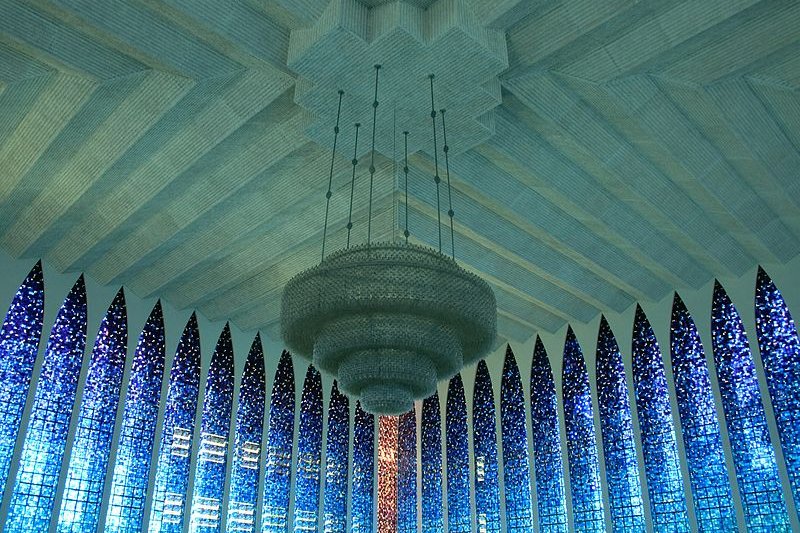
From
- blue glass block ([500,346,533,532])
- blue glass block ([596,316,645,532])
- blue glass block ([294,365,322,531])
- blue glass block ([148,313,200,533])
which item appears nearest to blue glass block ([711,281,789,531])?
blue glass block ([596,316,645,532])

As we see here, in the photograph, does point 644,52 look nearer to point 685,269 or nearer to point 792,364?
point 685,269

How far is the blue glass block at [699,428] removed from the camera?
8.79 metres

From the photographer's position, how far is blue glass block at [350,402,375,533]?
37.1 feet

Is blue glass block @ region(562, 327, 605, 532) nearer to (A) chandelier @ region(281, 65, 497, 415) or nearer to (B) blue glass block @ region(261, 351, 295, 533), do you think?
(B) blue glass block @ region(261, 351, 295, 533)

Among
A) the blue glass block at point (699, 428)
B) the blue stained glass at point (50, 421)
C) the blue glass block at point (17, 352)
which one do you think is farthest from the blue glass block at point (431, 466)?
Answer: the blue glass block at point (17, 352)

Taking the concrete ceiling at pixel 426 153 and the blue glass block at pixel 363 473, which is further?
the blue glass block at pixel 363 473

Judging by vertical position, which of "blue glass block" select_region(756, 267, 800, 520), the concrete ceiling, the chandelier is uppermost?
the concrete ceiling

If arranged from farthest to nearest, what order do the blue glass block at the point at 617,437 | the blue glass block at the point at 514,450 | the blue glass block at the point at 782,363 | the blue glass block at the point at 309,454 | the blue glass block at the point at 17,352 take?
1. the blue glass block at the point at 309,454
2. the blue glass block at the point at 514,450
3. the blue glass block at the point at 617,437
4. the blue glass block at the point at 782,363
5. the blue glass block at the point at 17,352

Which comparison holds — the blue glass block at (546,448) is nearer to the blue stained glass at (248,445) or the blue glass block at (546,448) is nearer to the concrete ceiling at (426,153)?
the concrete ceiling at (426,153)

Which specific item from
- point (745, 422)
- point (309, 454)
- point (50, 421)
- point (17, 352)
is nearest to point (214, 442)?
point (309, 454)

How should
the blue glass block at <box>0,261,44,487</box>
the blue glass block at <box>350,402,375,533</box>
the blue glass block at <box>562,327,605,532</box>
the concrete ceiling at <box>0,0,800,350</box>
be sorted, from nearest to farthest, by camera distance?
1. the concrete ceiling at <box>0,0,800,350</box>
2. the blue glass block at <box>0,261,44,487</box>
3. the blue glass block at <box>562,327,605,532</box>
4. the blue glass block at <box>350,402,375,533</box>

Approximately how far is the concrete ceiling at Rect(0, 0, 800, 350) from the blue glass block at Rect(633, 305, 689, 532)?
0.81m

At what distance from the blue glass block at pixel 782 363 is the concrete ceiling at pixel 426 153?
1.88 ft

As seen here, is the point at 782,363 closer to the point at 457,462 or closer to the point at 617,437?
the point at 617,437
